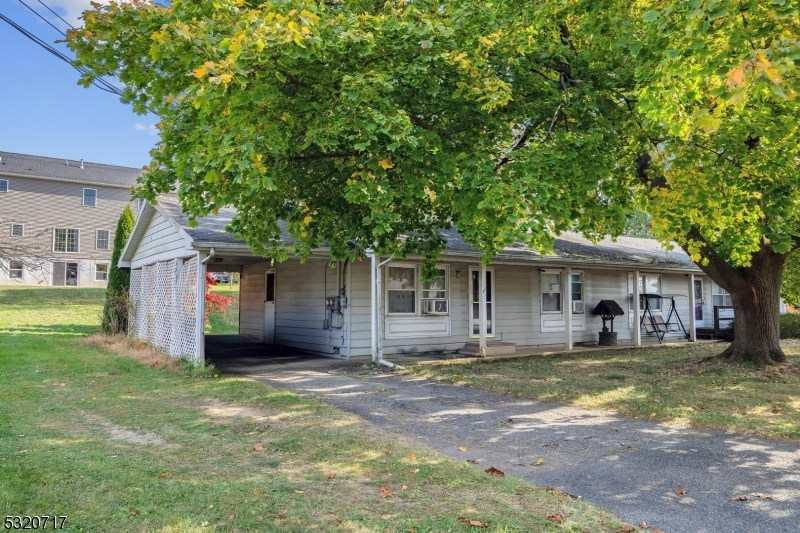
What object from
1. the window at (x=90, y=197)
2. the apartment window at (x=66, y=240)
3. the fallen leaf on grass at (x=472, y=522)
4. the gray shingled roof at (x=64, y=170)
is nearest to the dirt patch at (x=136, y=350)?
the fallen leaf on grass at (x=472, y=522)

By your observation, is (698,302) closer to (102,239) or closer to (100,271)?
(100,271)

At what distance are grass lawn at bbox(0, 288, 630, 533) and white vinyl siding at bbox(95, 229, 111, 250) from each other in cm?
2637

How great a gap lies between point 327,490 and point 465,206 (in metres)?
3.63

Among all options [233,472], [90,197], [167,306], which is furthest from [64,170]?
[233,472]

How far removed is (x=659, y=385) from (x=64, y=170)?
1313 inches

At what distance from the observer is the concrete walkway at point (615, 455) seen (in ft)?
12.5

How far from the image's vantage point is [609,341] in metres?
16.0

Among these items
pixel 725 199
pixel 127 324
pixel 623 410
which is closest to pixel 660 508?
pixel 623 410

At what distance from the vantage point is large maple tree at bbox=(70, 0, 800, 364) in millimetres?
5125

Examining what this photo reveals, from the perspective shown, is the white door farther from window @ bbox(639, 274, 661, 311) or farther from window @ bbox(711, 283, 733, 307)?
window @ bbox(711, 283, 733, 307)

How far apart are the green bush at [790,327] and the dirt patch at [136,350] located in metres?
19.1

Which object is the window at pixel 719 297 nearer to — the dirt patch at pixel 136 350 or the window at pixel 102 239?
the dirt patch at pixel 136 350

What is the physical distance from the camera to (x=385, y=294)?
41.4ft

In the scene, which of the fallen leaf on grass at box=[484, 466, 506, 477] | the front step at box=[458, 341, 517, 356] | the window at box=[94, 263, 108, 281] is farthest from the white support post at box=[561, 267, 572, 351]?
the window at box=[94, 263, 108, 281]
